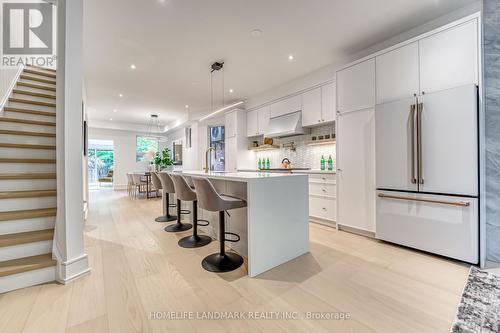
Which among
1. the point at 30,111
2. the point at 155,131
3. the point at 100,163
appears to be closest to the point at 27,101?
the point at 30,111

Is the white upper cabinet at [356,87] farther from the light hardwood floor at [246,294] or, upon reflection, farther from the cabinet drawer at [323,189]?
the light hardwood floor at [246,294]

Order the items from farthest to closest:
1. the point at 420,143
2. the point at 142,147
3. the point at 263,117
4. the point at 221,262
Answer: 1. the point at 142,147
2. the point at 263,117
3. the point at 420,143
4. the point at 221,262

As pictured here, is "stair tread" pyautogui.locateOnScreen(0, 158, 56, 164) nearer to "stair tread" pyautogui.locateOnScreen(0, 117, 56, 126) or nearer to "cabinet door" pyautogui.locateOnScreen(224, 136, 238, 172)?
"stair tread" pyautogui.locateOnScreen(0, 117, 56, 126)

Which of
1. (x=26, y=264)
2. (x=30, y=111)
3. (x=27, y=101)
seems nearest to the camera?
(x=26, y=264)

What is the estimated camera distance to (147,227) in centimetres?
360

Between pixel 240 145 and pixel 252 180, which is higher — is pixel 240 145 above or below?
above

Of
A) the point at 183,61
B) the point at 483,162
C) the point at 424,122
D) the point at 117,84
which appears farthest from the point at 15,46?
the point at 483,162

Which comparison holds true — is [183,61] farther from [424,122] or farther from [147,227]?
[424,122]

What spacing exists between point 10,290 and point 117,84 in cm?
421

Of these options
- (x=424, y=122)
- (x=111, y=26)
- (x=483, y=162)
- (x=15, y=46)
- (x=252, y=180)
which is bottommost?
(x=252, y=180)

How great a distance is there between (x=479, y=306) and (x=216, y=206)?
2.15 meters

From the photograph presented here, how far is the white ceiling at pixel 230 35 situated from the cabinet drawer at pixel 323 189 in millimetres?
2158

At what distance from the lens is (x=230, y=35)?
2959 mm

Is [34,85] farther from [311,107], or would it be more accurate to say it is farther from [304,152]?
[304,152]
